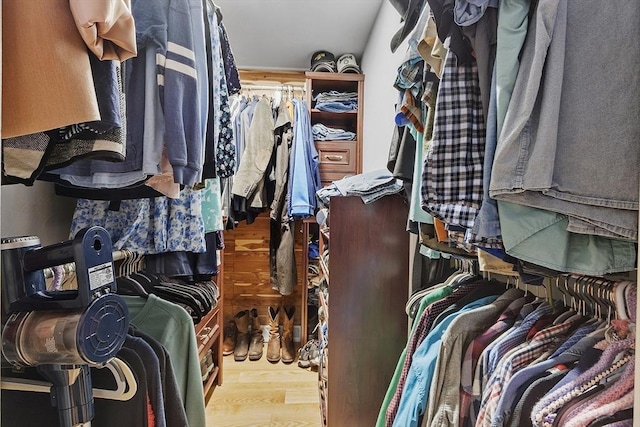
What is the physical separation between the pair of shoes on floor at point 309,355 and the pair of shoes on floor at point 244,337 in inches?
13.1

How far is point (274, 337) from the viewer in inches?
109

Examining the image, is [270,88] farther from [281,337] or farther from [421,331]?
[421,331]

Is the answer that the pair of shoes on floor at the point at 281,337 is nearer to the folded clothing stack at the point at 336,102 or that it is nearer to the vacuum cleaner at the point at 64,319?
the folded clothing stack at the point at 336,102

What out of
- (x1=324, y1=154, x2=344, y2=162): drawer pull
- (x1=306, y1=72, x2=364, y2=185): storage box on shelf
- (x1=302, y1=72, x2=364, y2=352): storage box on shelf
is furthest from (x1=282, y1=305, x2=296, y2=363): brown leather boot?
(x1=324, y1=154, x2=344, y2=162): drawer pull

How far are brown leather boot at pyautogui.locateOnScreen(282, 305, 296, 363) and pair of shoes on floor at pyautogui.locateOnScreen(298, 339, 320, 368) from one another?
94mm

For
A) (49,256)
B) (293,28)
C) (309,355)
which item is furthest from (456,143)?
(309,355)

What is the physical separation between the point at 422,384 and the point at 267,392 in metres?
1.63

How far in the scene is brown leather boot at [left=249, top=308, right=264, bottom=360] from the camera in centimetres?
272

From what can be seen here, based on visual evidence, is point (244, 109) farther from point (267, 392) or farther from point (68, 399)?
point (68, 399)

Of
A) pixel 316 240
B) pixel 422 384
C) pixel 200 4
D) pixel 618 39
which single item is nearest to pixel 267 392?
pixel 316 240

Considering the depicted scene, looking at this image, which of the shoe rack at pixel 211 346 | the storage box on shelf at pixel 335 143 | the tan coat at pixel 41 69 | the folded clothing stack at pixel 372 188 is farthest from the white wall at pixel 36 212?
the storage box on shelf at pixel 335 143

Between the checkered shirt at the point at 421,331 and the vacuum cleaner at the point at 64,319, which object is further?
the checkered shirt at the point at 421,331

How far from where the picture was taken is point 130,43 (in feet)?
1.80

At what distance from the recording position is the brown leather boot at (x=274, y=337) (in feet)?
8.82
